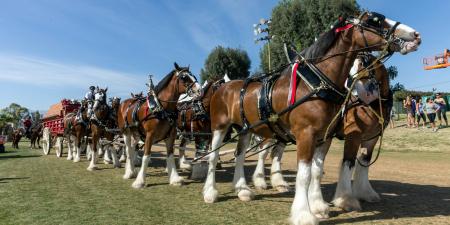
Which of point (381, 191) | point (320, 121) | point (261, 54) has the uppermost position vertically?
point (261, 54)

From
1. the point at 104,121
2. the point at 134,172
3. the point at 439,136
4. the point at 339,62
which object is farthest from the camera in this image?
the point at 439,136

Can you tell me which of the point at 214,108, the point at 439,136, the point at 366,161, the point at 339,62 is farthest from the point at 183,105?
the point at 439,136

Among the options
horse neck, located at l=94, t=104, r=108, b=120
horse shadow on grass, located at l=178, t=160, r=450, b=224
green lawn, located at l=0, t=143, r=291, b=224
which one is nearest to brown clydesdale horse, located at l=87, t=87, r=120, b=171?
horse neck, located at l=94, t=104, r=108, b=120

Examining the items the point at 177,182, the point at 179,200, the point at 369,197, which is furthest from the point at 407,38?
the point at 177,182

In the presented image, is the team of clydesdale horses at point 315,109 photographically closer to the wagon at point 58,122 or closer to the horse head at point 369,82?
the horse head at point 369,82

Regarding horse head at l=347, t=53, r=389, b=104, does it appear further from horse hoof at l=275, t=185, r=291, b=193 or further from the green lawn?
horse hoof at l=275, t=185, r=291, b=193

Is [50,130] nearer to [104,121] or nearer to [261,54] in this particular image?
[104,121]

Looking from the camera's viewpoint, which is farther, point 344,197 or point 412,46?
point 344,197

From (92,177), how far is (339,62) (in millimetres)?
7950

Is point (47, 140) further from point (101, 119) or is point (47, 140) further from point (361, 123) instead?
point (361, 123)

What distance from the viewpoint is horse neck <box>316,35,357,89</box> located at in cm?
547

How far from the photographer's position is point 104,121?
45.1 ft

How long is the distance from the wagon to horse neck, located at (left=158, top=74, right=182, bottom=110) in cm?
1060

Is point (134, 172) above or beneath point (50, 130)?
beneath
